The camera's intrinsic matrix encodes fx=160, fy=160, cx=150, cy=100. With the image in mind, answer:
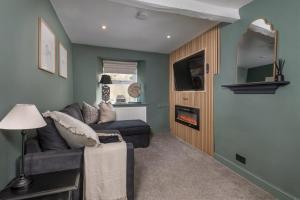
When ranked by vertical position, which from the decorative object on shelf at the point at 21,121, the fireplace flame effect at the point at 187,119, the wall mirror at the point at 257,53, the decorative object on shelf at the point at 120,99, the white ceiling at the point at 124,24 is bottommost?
the fireplace flame effect at the point at 187,119

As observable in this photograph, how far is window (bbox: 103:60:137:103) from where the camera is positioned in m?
4.65

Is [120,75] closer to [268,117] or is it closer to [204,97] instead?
[204,97]

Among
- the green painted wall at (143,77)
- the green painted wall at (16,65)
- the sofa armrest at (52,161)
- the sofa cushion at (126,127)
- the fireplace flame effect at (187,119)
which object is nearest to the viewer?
the green painted wall at (16,65)

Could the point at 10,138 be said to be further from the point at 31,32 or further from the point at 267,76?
the point at 267,76

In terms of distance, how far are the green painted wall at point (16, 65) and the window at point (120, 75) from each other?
276cm

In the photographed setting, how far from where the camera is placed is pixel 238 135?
2406mm

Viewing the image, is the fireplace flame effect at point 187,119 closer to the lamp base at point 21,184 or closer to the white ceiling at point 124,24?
the white ceiling at point 124,24

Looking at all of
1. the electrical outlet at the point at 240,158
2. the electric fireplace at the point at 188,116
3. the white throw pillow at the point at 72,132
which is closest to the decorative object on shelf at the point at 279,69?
the electrical outlet at the point at 240,158

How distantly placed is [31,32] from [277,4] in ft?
8.81

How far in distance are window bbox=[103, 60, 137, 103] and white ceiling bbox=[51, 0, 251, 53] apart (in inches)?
27.9

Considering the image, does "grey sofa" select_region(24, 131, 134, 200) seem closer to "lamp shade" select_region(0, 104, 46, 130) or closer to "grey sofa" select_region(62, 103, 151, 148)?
"lamp shade" select_region(0, 104, 46, 130)

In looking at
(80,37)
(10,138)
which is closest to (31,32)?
(10,138)

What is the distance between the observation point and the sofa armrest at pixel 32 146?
1418mm

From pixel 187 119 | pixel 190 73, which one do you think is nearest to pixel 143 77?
pixel 190 73
